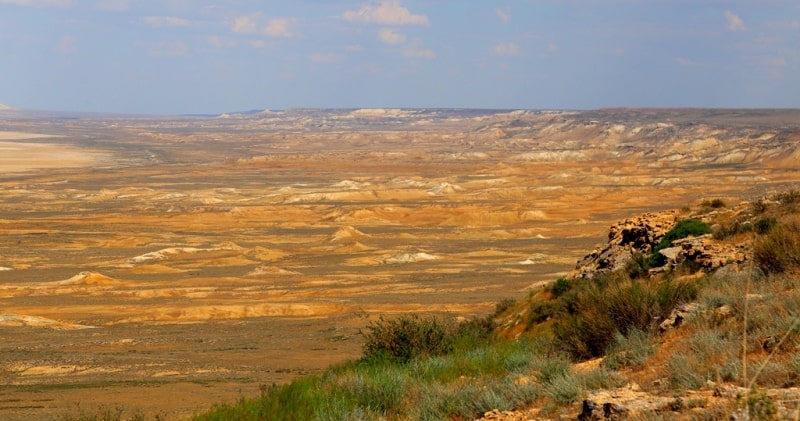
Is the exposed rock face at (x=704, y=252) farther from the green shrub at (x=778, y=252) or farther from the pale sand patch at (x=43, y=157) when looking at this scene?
the pale sand patch at (x=43, y=157)

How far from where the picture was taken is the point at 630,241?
1959cm

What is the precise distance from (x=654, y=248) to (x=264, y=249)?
4108 cm

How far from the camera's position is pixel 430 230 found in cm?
6894

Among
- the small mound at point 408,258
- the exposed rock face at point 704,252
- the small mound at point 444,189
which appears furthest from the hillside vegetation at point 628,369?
the small mound at point 444,189

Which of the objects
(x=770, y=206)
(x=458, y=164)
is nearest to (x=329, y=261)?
(x=770, y=206)

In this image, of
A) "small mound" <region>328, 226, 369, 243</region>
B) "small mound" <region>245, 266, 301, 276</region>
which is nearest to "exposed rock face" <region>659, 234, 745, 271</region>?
"small mound" <region>245, 266, 301, 276</region>

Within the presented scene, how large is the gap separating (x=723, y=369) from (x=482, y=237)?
5912cm

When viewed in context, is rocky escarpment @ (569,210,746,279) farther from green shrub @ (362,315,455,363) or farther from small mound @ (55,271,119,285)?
small mound @ (55,271,119,285)

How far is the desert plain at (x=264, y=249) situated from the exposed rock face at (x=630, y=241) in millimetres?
8326

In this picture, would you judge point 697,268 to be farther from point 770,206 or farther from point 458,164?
point 458,164

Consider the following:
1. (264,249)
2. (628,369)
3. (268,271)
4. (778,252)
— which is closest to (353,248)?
(264,249)

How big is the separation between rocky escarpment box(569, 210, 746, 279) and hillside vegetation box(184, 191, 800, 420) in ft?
6.02

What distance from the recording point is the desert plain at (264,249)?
2477cm

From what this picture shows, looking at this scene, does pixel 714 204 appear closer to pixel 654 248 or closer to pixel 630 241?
pixel 630 241
